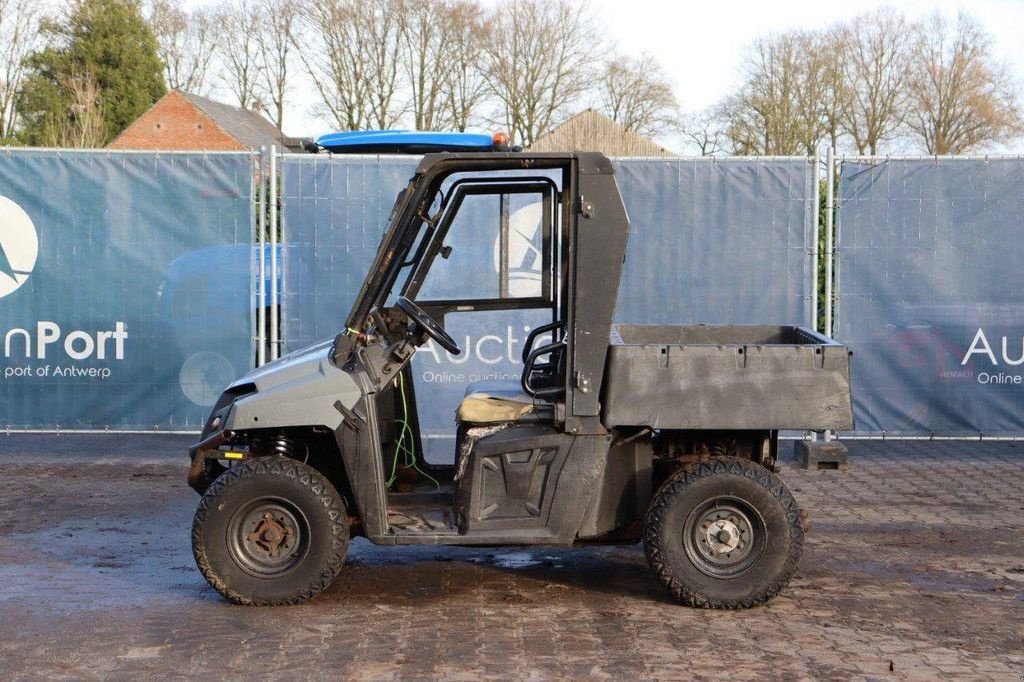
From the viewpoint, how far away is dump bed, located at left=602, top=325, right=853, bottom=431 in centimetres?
655

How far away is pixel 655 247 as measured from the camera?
10906 mm

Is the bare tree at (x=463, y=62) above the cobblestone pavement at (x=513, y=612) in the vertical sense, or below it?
above

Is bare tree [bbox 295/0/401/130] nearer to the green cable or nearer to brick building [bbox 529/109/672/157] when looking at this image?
brick building [bbox 529/109/672/157]

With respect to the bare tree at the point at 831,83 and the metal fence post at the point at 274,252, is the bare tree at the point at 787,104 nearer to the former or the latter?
the bare tree at the point at 831,83

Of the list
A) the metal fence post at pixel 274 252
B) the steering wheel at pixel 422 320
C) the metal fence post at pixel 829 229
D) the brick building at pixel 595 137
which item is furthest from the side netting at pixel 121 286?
the brick building at pixel 595 137

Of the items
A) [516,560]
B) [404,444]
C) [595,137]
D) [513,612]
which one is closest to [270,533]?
[404,444]

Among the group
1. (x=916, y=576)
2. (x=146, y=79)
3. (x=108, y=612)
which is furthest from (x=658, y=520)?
(x=146, y=79)

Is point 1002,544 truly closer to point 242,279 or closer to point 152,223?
point 242,279

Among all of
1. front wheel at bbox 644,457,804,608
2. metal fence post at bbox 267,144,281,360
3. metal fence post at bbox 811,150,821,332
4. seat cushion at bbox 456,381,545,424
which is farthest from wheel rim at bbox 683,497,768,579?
metal fence post at bbox 267,144,281,360

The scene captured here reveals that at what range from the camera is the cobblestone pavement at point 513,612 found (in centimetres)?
571

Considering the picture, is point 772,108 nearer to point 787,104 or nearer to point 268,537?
point 787,104

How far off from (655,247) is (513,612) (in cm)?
498

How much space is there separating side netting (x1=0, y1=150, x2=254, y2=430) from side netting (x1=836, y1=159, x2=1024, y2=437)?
5.32 metres

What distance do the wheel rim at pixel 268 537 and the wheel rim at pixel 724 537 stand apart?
2.03 metres
